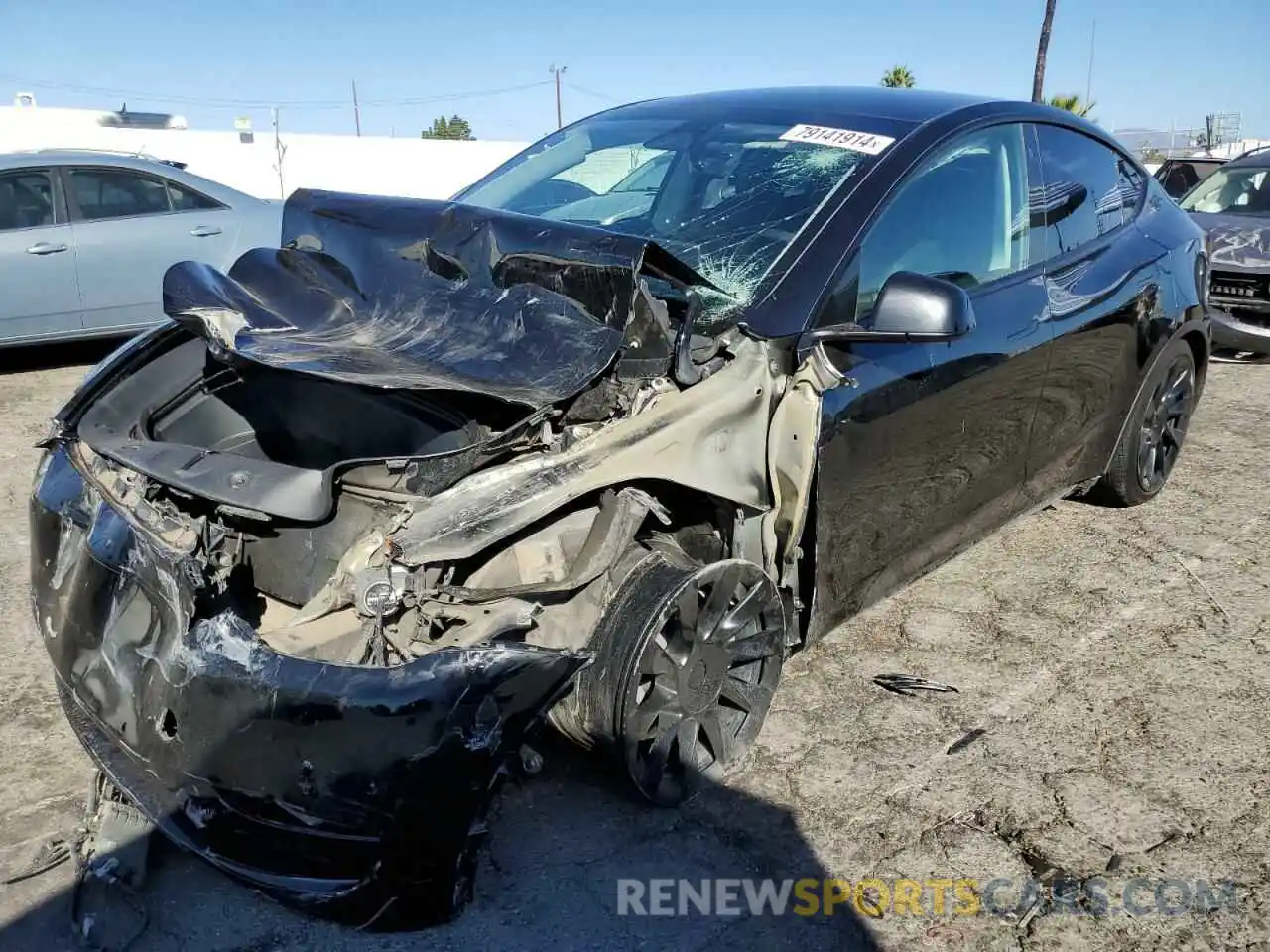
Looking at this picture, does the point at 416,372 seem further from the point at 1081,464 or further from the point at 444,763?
the point at 1081,464

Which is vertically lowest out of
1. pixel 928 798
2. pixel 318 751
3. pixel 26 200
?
pixel 928 798

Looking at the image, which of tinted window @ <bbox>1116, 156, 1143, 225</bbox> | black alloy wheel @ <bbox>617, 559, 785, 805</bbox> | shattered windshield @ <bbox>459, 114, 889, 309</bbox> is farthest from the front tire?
tinted window @ <bbox>1116, 156, 1143, 225</bbox>

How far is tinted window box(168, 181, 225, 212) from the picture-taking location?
23.7ft

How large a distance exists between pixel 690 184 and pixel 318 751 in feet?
6.83

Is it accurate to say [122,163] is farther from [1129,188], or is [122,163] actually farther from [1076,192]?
[1129,188]

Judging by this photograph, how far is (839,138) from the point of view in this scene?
311 centimetres

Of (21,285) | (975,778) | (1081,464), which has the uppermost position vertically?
(21,285)

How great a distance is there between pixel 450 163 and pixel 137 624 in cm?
2873

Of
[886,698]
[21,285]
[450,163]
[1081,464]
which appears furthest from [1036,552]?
[450,163]

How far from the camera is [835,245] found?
108 inches

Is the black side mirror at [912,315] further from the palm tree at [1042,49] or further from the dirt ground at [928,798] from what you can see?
the palm tree at [1042,49]

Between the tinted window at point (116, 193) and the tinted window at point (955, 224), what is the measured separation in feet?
19.4

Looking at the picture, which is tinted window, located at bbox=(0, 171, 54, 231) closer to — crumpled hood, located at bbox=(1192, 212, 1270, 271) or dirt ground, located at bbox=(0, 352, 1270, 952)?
dirt ground, located at bbox=(0, 352, 1270, 952)

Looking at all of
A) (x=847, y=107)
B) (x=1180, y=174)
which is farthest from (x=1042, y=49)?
(x=847, y=107)
